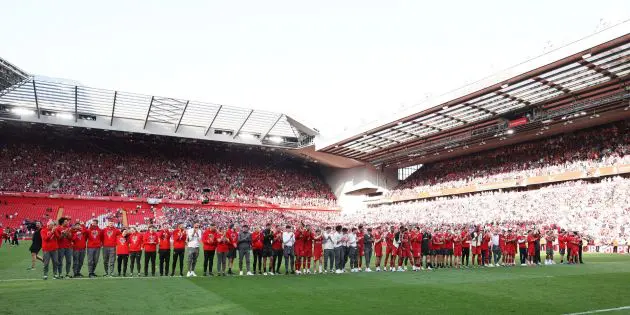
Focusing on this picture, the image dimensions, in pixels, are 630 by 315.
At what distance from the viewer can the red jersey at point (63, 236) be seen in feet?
42.1

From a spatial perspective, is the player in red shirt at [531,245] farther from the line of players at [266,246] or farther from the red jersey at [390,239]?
the red jersey at [390,239]

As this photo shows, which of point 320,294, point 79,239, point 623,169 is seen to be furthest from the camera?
point 623,169

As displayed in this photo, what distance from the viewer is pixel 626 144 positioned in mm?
32844

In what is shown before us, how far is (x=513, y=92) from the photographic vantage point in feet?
103

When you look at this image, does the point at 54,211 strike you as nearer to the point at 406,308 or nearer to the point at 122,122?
the point at 122,122

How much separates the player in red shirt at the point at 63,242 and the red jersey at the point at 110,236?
0.93 meters

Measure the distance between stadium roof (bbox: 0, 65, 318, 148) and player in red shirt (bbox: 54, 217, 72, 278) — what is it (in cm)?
2455

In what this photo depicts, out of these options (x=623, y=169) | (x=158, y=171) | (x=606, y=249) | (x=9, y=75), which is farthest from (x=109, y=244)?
(x=158, y=171)

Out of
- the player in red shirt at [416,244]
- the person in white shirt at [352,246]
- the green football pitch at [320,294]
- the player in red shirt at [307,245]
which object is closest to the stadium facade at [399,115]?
the player in red shirt at [416,244]

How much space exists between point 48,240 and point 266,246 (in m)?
6.27

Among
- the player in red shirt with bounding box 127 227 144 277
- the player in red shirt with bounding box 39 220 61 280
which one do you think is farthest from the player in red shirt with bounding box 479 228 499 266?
the player in red shirt with bounding box 39 220 61 280

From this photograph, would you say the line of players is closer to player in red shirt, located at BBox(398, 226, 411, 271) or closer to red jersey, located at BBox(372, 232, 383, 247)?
player in red shirt, located at BBox(398, 226, 411, 271)

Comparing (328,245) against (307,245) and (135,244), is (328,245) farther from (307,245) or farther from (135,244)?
(135,244)

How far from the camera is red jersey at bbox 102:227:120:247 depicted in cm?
1359
